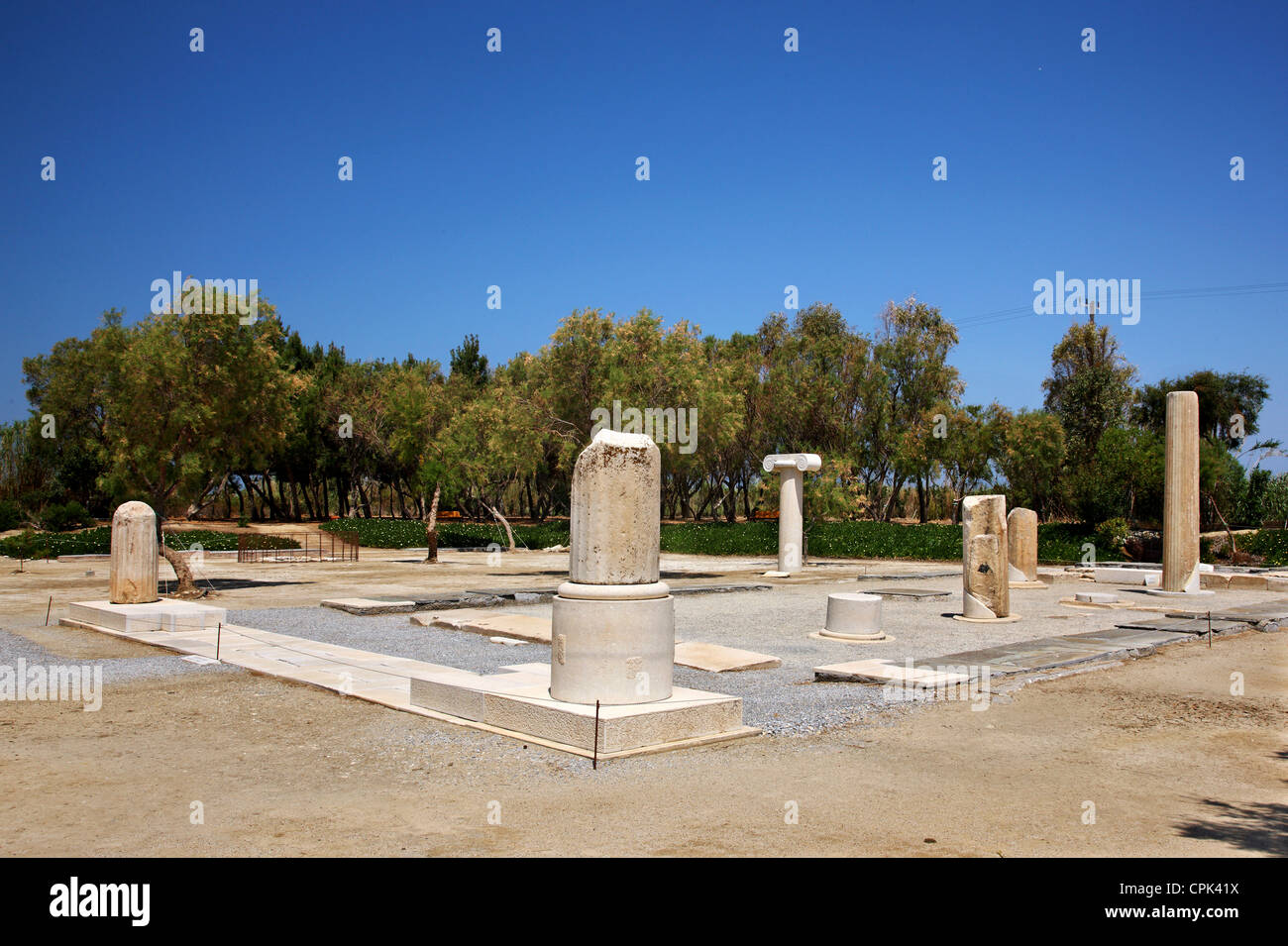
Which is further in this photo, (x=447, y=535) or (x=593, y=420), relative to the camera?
(x=447, y=535)

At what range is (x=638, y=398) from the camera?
2489 centimetres

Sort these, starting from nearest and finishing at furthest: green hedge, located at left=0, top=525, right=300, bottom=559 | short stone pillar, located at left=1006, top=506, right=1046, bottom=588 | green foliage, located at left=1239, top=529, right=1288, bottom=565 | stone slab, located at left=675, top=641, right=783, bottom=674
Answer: stone slab, located at left=675, top=641, right=783, bottom=674
short stone pillar, located at left=1006, top=506, right=1046, bottom=588
green foliage, located at left=1239, top=529, right=1288, bottom=565
green hedge, located at left=0, top=525, right=300, bottom=559

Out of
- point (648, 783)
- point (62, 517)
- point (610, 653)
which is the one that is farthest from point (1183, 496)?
point (62, 517)

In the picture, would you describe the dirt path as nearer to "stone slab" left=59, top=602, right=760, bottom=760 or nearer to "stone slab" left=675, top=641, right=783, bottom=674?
"stone slab" left=59, top=602, right=760, bottom=760

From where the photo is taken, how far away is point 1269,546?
1153 inches

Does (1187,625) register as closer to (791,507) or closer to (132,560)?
(791,507)

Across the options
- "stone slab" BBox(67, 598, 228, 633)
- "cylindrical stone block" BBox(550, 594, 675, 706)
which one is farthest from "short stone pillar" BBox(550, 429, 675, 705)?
"stone slab" BBox(67, 598, 228, 633)

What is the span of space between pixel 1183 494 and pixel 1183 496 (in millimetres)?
46

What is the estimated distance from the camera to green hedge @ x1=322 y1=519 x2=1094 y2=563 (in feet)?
110

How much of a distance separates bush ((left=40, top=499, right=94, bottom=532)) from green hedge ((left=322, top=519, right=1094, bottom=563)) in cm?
1045

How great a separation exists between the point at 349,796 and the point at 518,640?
7.70 m

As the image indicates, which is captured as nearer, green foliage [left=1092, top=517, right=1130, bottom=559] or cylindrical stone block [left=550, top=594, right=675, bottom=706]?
cylindrical stone block [left=550, top=594, right=675, bottom=706]

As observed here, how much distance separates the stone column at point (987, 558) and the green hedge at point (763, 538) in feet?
57.8

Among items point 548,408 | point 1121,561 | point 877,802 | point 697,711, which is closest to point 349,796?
point 697,711
